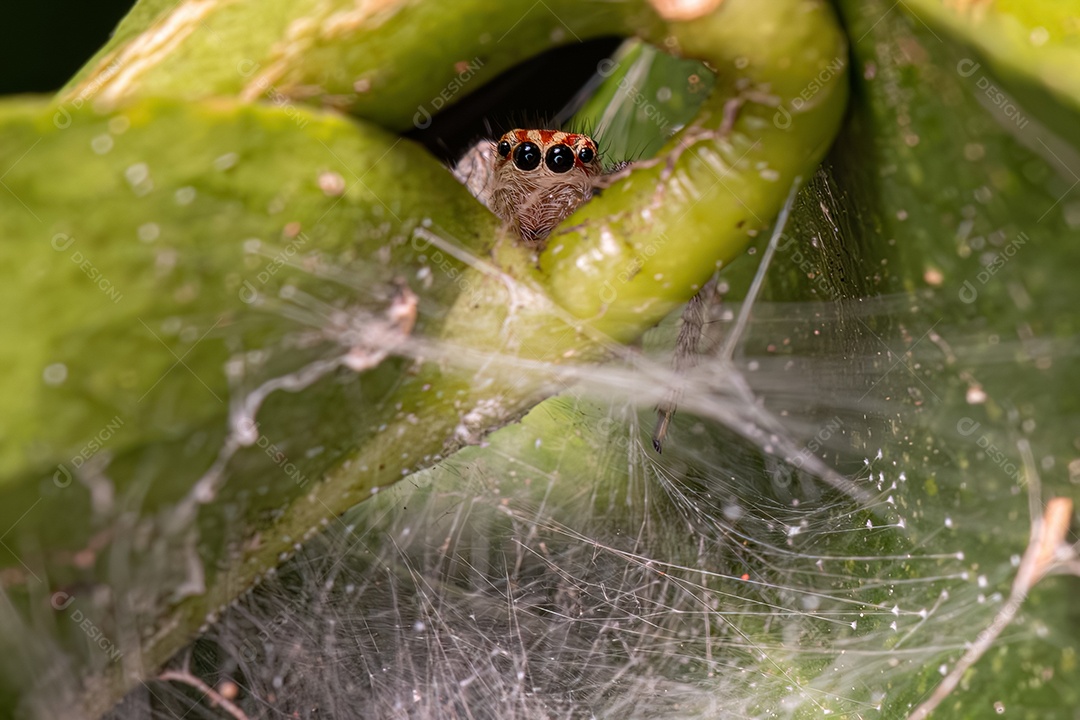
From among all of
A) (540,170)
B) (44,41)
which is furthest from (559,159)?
(44,41)

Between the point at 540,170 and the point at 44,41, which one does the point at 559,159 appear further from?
the point at 44,41

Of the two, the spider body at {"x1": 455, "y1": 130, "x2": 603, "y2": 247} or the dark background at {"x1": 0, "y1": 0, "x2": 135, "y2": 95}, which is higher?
the dark background at {"x1": 0, "y1": 0, "x2": 135, "y2": 95}

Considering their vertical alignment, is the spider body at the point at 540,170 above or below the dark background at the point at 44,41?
below

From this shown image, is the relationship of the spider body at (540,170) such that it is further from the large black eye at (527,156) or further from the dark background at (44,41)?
the dark background at (44,41)

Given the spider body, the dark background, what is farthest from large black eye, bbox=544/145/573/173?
the dark background

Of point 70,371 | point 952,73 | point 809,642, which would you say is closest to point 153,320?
point 70,371

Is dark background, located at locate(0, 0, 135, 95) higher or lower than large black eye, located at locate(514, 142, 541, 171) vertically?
higher

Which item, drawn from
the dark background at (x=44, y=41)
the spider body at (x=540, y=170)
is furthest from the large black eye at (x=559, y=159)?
the dark background at (x=44, y=41)

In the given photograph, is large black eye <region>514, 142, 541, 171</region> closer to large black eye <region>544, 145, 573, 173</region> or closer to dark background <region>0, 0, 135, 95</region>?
large black eye <region>544, 145, 573, 173</region>
